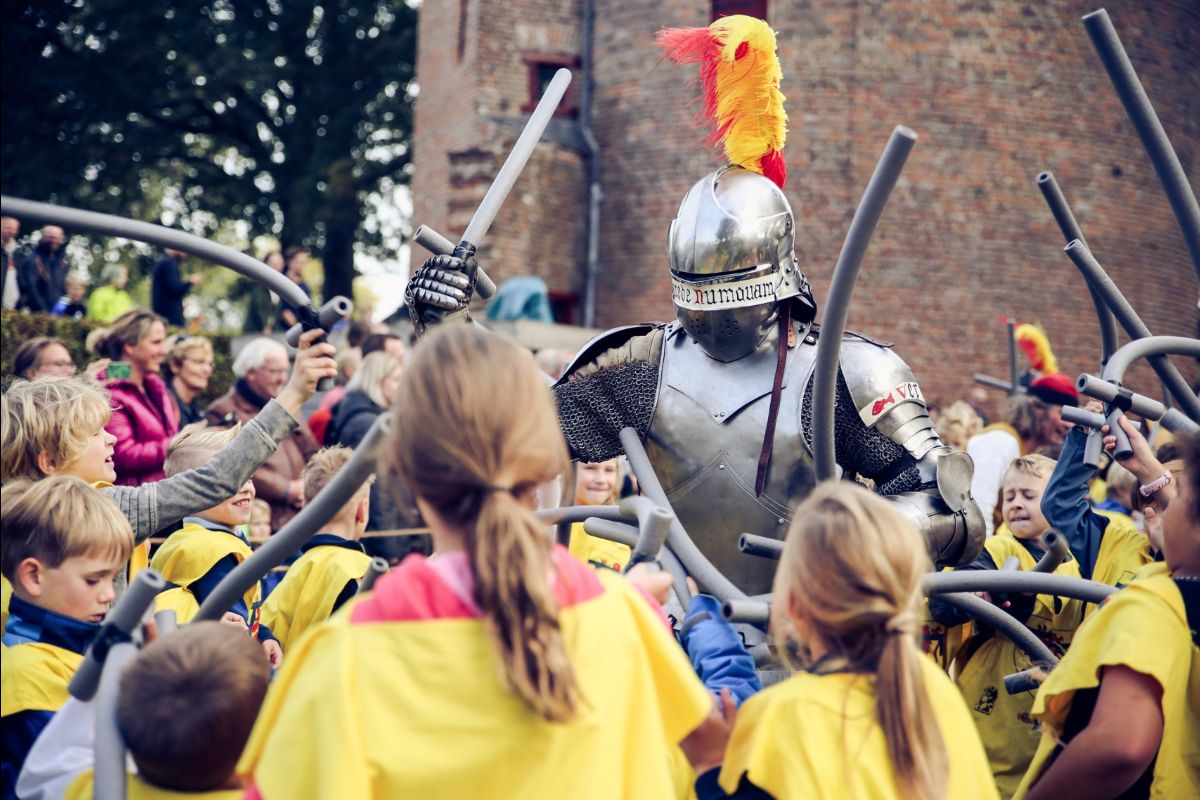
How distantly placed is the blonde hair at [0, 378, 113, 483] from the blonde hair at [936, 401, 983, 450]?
481cm

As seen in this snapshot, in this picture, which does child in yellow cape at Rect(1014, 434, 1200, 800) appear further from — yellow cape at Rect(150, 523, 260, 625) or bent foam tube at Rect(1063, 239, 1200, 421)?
yellow cape at Rect(150, 523, 260, 625)

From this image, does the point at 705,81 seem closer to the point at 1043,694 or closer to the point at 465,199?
the point at 1043,694

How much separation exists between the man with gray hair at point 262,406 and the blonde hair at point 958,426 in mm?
3215

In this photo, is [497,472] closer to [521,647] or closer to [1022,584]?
[521,647]

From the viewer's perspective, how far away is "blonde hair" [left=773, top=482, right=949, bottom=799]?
223cm

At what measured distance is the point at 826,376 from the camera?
10.4ft

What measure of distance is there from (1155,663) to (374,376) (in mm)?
4491

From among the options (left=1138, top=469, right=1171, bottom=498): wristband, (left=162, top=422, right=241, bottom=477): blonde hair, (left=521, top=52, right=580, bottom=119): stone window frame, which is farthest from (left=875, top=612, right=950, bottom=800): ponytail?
(left=521, top=52, right=580, bottom=119): stone window frame

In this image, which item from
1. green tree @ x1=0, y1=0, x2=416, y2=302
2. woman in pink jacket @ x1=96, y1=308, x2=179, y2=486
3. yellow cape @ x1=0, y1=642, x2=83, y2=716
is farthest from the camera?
green tree @ x1=0, y1=0, x2=416, y2=302

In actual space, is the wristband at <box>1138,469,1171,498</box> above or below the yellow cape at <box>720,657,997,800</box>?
below

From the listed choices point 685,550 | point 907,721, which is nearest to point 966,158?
point 685,550

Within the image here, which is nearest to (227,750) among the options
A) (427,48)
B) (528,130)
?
(528,130)


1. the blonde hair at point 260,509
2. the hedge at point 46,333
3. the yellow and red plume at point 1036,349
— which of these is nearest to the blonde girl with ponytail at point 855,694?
the blonde hair at point 260,509

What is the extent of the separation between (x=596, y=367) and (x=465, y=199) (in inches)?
456
